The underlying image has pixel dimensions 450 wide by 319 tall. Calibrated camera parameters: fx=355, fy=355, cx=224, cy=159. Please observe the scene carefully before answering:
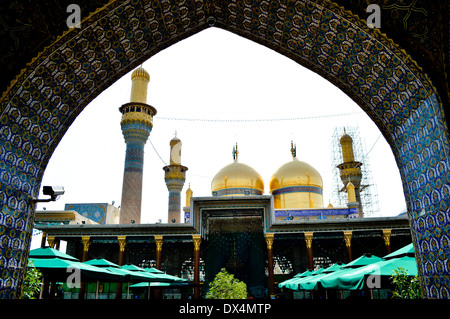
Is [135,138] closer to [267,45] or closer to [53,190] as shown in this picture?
[53,190]

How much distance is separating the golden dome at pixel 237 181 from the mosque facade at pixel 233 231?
0.08 metres

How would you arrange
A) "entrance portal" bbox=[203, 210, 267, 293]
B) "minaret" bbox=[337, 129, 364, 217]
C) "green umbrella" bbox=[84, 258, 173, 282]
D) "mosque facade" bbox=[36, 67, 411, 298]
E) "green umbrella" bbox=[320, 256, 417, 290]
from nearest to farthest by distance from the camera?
"green umbrella" bbox=[320, 256, 417, 290], "green umbrella" bbox=[84, 258, 173, 282], "mosque facade" bbox=[36, 67, 411, 298], "entrance portal" bbox=[203, 210, 267, 293], "minaret" bbox=[337, 129, 364, 217]

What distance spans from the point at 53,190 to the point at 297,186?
22.5 meters

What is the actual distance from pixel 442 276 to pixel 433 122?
5.75 feet

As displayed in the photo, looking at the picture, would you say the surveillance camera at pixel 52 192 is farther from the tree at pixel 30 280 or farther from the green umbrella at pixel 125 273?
the green umbrella at pixel 125 273

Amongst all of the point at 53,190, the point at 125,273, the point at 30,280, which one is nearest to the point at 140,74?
the point at 125,273

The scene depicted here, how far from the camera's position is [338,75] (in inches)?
211

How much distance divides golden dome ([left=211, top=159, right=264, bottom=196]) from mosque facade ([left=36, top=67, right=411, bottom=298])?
0.08m

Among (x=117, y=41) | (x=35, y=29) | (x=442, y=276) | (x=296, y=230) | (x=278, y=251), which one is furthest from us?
(x=278, y=251)

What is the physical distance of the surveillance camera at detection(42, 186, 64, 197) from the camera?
199 inches

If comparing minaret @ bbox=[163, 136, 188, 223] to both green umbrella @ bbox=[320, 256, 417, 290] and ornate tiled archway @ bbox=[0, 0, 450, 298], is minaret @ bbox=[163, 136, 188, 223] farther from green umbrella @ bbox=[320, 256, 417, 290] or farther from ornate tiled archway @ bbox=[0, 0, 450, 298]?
ornate tiled archway @ bbox=[0, 0, 450, 298]

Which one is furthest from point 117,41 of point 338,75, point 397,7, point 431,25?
point 431,25

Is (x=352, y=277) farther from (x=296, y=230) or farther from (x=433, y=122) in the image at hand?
(x=296, y=230)

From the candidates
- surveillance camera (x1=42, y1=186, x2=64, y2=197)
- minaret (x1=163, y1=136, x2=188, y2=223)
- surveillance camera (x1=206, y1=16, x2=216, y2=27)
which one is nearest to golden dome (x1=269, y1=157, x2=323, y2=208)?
minaret (x1=163, y1=136, x2=188, y2=223)
